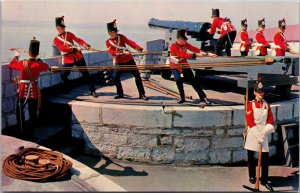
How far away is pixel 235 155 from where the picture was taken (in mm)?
7078

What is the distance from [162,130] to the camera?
22.4 ft

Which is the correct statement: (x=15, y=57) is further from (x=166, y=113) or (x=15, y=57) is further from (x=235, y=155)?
(x=235, y=155)

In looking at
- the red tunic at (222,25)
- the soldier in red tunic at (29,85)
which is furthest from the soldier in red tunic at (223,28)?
the soldier in red tunic at (29,85)

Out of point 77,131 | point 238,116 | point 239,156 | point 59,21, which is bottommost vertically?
point 239,156

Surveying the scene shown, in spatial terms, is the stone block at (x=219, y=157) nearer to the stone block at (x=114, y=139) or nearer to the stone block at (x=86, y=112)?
the stone block at (x=114, y=139)

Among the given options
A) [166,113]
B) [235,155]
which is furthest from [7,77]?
[235,155]

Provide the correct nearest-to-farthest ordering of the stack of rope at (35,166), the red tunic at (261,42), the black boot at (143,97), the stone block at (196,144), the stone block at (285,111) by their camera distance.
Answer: the stack of rope at (35,166) < the stone block at (196,144) < the stone block at (285,111) < the black boot at (143,97) < the red tunic at (261,42)

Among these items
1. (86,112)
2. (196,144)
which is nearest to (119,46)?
(86,112)

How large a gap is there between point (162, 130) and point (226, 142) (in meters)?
1.18

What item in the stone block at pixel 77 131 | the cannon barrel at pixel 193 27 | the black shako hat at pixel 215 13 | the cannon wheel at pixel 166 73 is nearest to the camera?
the stone block at pixel 77 131

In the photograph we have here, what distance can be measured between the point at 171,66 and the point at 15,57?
2.76 m

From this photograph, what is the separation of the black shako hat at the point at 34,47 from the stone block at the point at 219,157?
3.46 metres

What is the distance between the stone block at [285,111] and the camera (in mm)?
7305

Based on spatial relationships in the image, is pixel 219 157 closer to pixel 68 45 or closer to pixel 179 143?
pixel 179 143
